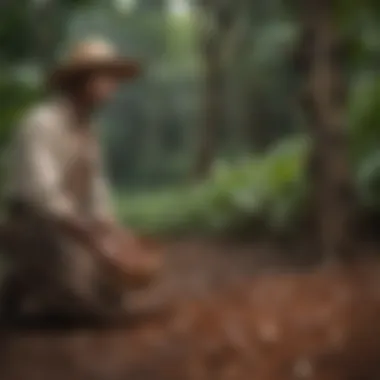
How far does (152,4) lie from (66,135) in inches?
7.5

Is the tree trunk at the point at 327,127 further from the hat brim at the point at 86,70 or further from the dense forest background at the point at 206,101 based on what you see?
the hat brim at the point at 86,70

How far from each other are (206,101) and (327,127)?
0.51 feet

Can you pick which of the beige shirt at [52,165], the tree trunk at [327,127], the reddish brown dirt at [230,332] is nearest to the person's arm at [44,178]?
the beige shirt at [52,165]

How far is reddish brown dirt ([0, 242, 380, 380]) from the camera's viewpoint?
98 centimetres

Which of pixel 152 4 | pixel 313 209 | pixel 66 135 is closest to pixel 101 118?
pixel 66 135

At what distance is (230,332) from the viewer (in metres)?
1.01

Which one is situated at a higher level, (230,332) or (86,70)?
(86,70)

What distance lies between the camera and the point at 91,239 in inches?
39.3

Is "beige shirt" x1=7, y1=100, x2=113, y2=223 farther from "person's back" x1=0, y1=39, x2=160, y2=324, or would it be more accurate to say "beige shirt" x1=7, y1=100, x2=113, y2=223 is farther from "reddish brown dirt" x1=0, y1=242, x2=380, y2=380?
"reddish brown dirt" x1=0, y1=242, x2=380, y2=380

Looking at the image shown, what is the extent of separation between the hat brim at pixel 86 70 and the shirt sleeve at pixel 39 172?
0.05 metres

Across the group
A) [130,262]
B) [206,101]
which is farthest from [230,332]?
[206,101]

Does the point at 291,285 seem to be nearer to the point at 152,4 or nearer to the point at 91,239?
the point at 91,239

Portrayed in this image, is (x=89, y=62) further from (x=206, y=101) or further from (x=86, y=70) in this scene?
(x=206, y=101)

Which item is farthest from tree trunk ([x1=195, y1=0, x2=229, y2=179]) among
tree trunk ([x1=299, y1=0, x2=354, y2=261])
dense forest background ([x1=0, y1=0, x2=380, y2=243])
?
tree trunk ([x1=299, y1=0, x2=354, y2=261])
